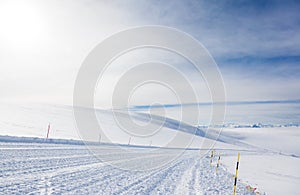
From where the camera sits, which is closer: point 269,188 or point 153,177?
point 153,177

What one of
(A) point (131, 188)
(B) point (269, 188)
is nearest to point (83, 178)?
(A) point (131, 188)

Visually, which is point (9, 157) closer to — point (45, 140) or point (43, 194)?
point (43, 194)

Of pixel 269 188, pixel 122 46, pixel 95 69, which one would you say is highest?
pixel 122 46

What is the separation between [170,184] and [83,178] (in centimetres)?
300

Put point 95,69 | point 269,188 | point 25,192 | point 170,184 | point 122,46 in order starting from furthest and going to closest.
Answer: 1. point 122,46
2. point 95,69
3. point 269,188
4. point 170,184
5. point 25,192

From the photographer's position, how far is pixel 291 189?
1033 cm

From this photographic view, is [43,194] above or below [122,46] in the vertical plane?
below

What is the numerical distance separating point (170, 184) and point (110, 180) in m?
2.13

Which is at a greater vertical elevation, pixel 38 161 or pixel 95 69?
pixel 95 69

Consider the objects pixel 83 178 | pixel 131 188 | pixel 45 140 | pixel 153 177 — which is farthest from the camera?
pixel 45 140

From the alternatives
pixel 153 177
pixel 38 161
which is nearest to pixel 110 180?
pixel 153 177

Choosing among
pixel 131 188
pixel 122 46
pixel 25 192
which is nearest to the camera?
pixel 25 192

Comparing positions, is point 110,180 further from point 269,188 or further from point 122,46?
point 122,46

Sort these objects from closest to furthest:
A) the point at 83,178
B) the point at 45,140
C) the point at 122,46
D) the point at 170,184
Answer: the point at 83,178 → the point at 170,184 → the point at 45,140 → the point at 122,46
